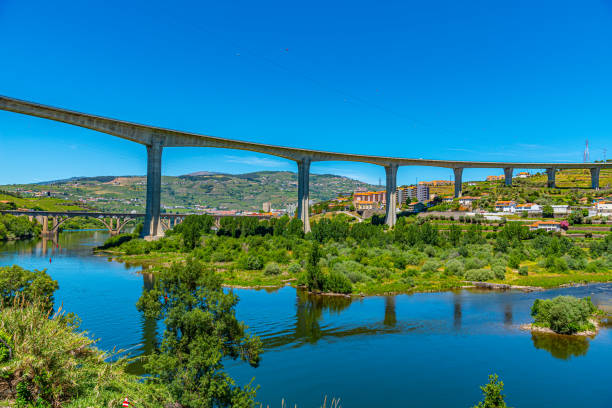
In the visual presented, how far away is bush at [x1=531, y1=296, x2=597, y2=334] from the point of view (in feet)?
59.6

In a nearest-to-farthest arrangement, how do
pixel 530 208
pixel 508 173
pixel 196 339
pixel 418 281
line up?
pixel 196 339 < pixel 418 281 < pixel 530 208 < pixel 508 173

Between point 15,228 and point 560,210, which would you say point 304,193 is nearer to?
point 560,210

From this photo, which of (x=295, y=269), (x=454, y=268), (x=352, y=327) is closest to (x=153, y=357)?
(x=352, y=327)

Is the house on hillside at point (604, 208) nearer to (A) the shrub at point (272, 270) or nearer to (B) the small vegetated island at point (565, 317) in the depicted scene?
(B) the small vegetated island at point (565, 317)

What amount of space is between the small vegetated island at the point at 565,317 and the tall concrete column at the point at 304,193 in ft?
123

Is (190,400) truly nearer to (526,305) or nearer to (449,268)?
(526,305)

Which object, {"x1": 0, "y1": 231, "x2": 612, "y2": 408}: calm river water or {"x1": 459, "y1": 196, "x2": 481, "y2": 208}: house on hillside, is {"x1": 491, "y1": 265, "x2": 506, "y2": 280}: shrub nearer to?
{"x1": 0, "y1": 231, "x2": 612, "y2": 408}: calm river water

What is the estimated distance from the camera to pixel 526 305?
22.9 metres

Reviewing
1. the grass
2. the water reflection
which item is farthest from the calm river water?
the grass

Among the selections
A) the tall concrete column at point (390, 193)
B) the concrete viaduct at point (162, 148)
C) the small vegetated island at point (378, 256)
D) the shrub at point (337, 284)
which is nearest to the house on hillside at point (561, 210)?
the small vegetated island at point (378, 256)

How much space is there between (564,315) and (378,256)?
60.0ft

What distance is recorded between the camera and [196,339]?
32.3 ft

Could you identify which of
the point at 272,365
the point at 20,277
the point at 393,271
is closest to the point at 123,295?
the point at 20,277

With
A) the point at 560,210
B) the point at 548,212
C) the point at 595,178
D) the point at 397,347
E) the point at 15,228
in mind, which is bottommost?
the point at 397,347
